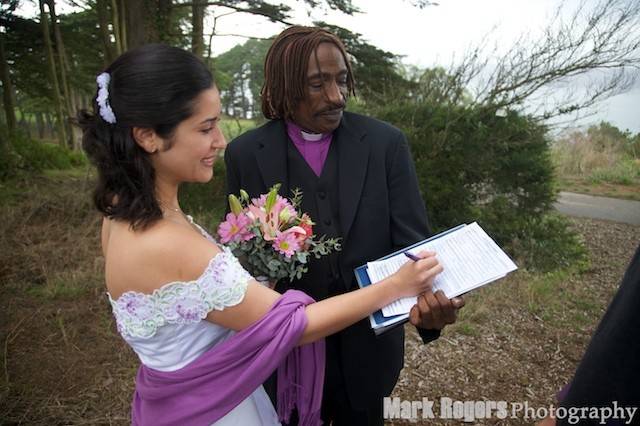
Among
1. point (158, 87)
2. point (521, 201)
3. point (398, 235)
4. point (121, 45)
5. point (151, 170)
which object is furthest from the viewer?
point (121, 45)

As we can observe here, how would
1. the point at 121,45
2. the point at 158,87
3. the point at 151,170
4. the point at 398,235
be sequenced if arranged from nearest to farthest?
the point at 158,87 → the point at 151,170 → the point at 398,235 → the point at 121,45

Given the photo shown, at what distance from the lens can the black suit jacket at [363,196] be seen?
1.82 meters

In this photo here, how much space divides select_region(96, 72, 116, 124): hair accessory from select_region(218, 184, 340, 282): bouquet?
539mm

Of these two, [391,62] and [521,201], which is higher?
[391,62]

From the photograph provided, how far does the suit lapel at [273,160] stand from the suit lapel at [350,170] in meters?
0.25

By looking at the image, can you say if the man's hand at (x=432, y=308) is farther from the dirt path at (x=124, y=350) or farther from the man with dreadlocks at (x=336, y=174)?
the dirt path at (x=124, y=350)

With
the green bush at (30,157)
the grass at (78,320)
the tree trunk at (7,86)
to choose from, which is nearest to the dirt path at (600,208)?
the grass at (78,320)

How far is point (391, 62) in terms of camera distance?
293 inches

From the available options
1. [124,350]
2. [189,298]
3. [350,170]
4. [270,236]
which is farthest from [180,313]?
[124,350]

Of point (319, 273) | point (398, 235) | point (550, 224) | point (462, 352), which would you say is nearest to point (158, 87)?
point (319, 273)

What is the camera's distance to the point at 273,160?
6.24 ft

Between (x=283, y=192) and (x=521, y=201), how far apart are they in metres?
6.12

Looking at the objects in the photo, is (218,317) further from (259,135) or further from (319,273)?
(259,135)

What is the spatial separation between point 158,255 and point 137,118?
0.42 meters
